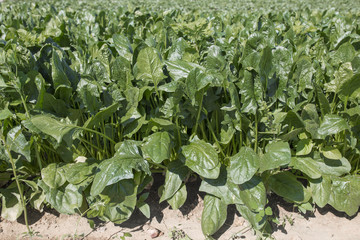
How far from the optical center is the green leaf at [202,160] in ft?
6.77

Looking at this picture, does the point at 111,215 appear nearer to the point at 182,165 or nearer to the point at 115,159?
the point at 115,159

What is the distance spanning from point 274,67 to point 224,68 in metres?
0.35

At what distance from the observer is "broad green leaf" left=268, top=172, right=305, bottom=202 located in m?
2.25

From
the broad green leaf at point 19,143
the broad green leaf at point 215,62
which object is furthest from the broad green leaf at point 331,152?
the broad green leaf at point 19,143

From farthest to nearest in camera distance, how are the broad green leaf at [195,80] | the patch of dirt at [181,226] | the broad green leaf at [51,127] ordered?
the patch of dirt at [181,226]
the broad green leaf at [195,80]
the broad green leaf at [51,127]

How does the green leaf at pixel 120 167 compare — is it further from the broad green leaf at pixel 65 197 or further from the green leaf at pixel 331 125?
the green leaf at pixel 331 125

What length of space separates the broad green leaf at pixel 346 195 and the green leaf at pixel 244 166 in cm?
69

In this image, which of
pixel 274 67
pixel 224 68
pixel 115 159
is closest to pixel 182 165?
pixel 115 159

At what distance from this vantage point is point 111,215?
7.25 feet

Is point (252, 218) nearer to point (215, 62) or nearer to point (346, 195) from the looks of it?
point (346, 195)

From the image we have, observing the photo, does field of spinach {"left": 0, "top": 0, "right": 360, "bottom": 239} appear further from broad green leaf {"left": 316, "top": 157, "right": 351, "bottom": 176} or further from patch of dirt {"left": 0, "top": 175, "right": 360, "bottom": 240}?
patch of dirt {"left": 0, "top": 175, "right": 360, "bottom": 240}

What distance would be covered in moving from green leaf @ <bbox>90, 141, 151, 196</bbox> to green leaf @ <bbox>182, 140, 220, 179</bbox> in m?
0.30

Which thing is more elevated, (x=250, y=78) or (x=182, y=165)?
(x=250, y=78)

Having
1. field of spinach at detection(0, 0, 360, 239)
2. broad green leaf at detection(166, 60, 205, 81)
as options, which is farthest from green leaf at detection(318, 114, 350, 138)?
broad green leaf at detection(166, 60, 205, 81)
